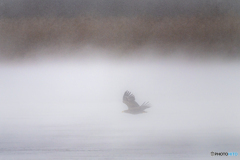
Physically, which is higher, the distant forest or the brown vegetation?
the distant forest

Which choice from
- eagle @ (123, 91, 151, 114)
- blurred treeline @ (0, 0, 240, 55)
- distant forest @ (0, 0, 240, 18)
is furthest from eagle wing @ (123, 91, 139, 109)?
distant forest @ (0, 0, 240, 18)

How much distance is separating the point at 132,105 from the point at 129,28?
30.0 inches

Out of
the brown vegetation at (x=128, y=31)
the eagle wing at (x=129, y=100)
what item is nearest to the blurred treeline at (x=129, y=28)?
the brown vegetation at (x=128, y=31)

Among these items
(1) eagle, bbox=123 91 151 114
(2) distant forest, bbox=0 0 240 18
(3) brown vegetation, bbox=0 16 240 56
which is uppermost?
(2) distant forest, bbox=0 0 240 18

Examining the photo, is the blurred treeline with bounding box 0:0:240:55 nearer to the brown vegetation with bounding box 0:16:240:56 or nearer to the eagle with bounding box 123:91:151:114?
the brown vegetation with bounding box 0:16:240:56

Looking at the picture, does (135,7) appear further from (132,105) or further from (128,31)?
(132,105)

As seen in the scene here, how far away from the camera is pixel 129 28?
116 inches

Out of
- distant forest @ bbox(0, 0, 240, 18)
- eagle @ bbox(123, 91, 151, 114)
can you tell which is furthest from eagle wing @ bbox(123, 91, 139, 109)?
distant forest @ bbox(0, 0, 240, 18)

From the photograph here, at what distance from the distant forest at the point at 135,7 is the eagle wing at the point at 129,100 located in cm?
79

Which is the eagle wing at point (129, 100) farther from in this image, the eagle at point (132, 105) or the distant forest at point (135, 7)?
the distant forest at point (135, 7)

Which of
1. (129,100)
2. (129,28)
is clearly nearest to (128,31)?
(129,28)

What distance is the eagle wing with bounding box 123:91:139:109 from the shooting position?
116 inches

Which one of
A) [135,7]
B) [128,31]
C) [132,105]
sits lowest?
[132,105]

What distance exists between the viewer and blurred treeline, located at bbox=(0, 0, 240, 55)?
2916 mm
